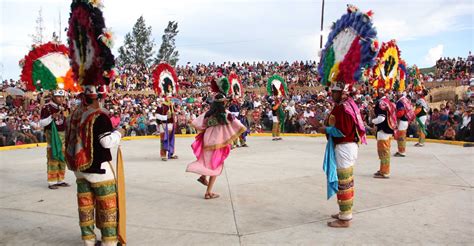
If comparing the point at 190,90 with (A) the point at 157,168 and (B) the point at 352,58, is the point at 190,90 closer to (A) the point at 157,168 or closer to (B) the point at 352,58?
(A) the point at 157,168

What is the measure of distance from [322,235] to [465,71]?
85.2 feet

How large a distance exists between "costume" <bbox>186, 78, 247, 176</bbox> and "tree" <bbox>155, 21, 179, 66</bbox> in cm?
4618

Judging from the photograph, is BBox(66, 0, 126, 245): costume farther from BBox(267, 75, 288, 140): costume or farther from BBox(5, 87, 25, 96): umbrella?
BBox(5, 87, 25, 96): umbrella

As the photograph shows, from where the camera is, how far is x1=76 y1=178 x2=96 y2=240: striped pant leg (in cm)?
441

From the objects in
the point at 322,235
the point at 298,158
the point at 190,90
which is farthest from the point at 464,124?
the point at 190,90

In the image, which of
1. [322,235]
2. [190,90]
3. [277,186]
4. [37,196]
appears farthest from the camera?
[190,90]

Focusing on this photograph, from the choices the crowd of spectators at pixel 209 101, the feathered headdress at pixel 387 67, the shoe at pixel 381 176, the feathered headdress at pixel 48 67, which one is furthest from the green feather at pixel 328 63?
the feathered headdress at pixel 48 67

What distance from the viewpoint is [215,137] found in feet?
22.1

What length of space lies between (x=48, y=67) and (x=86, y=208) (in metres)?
3.13

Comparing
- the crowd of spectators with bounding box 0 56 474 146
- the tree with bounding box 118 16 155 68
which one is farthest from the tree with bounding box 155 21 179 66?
the crowd of spectators with bounding box 0 56 474 146

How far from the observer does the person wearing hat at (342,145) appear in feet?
17.1

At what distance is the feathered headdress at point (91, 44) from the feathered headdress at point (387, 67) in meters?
5.80

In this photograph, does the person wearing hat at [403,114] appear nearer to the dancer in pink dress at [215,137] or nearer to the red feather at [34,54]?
the dancer in pink dress at [215,137]

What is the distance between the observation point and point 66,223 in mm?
5391
